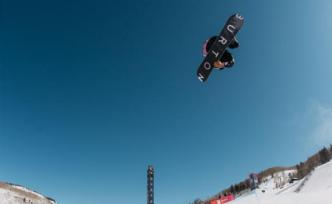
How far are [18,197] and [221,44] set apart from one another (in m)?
163

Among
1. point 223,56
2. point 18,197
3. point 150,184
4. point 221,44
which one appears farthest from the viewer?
point 18,197

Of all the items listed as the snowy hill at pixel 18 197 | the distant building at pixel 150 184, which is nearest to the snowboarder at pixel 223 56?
the distant building at pixel 150 184

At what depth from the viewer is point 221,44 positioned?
22.4 feet

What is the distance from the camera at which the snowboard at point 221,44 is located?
22.0ft

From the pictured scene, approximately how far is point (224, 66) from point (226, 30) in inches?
31.8

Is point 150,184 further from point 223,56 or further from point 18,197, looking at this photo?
point 18,197

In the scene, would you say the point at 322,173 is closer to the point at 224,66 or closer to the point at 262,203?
the point at 262,203

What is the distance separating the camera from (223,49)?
6805 millimetres

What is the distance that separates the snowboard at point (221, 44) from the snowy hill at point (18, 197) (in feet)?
497

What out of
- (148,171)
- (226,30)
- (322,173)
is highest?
(322,173)

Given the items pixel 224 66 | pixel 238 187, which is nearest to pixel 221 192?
pixel 238 187

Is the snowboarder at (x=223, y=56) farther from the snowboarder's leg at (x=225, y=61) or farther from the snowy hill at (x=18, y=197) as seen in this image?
the snowy hill at (x=18, y=197)

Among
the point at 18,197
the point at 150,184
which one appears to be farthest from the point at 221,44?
the point at 18,197

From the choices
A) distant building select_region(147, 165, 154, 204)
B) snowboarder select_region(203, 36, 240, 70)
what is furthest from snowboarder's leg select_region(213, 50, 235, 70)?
distant building select_region(147, 165, 154, 204)
